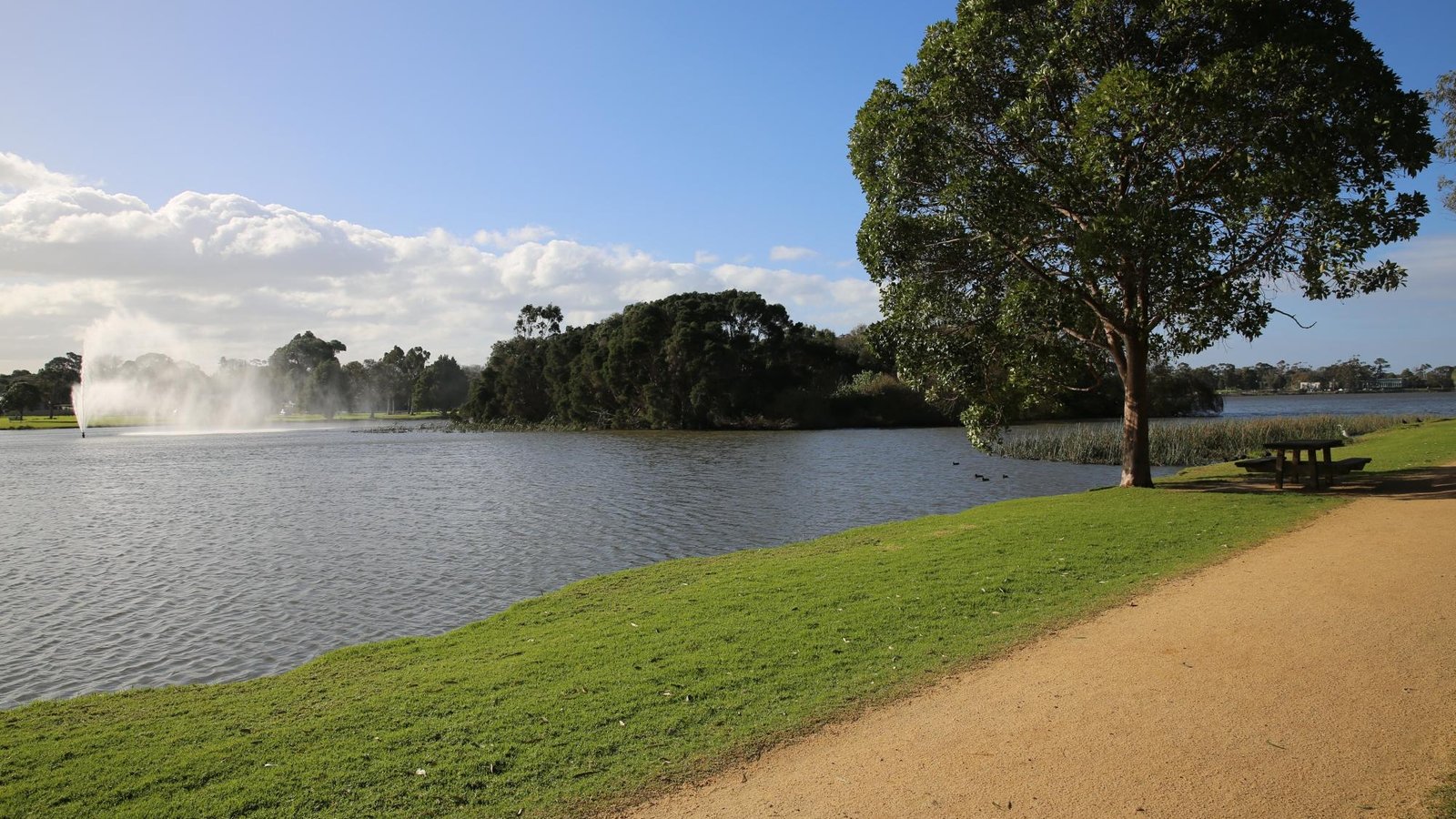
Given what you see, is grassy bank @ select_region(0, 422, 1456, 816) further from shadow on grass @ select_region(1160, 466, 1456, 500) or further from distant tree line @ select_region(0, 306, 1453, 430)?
distant tree line @ select_region(0, 306, 1453, 430)

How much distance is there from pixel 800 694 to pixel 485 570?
1152cm

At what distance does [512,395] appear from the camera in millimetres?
103125

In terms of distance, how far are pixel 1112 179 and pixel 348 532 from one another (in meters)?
20.5

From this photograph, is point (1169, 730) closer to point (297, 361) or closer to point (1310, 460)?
point (1310, 460)

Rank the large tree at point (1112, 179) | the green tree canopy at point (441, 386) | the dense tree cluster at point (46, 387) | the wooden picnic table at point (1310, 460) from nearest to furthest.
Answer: the large tree at point (1112, 179), the wooden picnic table at point (1310, 460), the dense tree cluster at point (46, 387), the green tree canopy at point (441, 386)

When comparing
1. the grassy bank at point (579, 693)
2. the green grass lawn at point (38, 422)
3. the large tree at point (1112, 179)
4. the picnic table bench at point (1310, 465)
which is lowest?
the grassy bank at point (579, 693)

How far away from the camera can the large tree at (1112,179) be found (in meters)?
15.5

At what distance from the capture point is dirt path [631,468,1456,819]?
17.3ft

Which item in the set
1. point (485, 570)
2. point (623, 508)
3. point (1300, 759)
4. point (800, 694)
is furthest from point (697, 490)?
point (1300, 759)

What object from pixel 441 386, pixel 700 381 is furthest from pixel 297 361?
pixel 700 381

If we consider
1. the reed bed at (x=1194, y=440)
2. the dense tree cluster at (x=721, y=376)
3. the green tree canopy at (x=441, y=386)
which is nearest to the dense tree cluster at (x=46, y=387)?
the green tree canopy at (x=441, y=386)

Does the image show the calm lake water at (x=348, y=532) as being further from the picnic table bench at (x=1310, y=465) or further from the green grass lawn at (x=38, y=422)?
the green grass lawn at (x=38, y=422)

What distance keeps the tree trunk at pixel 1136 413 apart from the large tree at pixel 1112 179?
7 cm

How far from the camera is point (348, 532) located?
2320 cm
